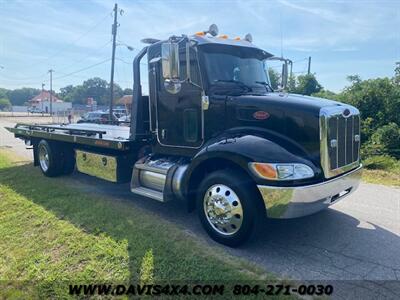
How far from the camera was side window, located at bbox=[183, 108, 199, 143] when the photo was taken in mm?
5000

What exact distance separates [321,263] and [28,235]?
152 inches

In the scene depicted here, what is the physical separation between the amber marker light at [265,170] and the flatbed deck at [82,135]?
2614 mm

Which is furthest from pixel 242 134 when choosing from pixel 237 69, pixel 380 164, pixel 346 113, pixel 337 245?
pixel 380 164

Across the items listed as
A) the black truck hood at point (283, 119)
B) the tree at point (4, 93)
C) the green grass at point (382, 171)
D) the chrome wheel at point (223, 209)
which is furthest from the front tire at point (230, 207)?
the tree at point (4, 93)

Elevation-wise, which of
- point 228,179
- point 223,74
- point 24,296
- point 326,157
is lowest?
point 24,296

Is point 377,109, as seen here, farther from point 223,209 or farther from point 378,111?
point 223,209

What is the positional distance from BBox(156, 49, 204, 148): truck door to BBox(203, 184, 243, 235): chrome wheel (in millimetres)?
1001

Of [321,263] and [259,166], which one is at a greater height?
[259,166]

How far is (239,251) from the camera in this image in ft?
13.2

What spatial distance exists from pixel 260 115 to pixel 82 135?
4060 mm

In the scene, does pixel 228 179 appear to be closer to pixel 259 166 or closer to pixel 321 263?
pixel 259 166

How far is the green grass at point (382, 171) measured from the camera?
7.87 meters

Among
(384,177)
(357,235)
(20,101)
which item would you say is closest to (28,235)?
(357,235)

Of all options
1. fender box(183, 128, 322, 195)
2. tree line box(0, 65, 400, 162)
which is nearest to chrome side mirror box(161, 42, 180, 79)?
fender box(183, 128, 322, 195)
